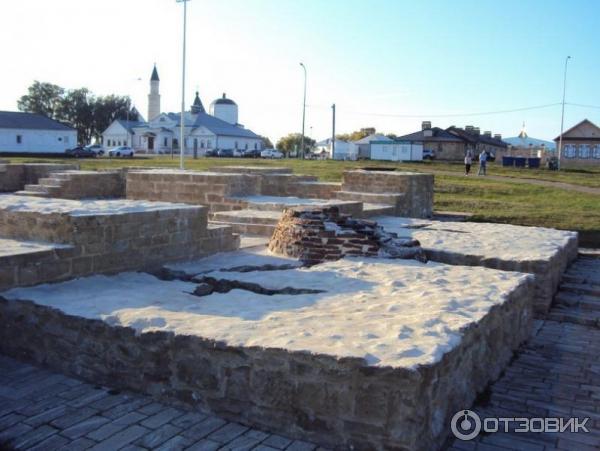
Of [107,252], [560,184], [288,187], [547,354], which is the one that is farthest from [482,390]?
[560,184]

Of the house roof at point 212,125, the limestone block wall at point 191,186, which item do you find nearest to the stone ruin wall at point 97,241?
the limestone block wall at point 191,186

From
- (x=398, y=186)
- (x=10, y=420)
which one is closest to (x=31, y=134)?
(x=398, y=186)

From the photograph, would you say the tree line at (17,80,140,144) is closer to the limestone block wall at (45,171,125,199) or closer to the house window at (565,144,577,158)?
the house window at (565,144,577,158)

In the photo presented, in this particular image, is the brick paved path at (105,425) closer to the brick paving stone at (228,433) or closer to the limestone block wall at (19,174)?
the brick paving stone at (228,433)

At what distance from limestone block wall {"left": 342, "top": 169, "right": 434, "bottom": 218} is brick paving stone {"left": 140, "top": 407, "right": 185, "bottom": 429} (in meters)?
10.7

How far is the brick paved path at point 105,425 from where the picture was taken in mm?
3645

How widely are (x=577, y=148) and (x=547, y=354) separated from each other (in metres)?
55.6

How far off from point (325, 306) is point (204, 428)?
156cm

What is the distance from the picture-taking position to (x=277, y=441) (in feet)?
12.2

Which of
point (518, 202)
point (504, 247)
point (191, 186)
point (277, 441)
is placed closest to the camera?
point (277, 441)

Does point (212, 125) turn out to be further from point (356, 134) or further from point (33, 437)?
point (33, 437)

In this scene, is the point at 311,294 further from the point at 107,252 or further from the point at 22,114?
the point at 22,114

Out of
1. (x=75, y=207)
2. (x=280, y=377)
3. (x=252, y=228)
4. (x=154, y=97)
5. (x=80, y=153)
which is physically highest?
(x=154, y=97)

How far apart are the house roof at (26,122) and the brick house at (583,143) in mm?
44790
